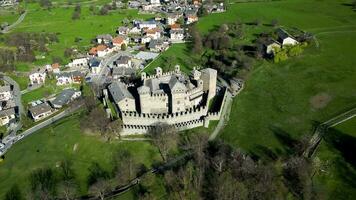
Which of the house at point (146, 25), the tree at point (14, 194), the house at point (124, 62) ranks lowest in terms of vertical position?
the tree at point (14, 194)

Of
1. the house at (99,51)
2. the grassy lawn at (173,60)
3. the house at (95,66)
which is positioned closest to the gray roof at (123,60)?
the house at (95,66)

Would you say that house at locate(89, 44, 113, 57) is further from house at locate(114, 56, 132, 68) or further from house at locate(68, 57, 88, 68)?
house at locate(114, 56, 132, 68)

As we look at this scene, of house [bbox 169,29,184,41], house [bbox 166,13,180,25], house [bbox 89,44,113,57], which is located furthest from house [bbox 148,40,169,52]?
house [bbox 166,13,180,25]

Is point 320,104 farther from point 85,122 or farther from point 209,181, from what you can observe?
point 85,122

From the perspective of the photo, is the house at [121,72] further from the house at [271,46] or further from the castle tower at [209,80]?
the house at [271,46]

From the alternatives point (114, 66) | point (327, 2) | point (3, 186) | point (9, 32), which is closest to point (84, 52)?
point (114, 66)

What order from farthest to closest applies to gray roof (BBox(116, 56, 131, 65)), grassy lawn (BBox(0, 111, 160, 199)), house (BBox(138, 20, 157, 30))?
1. house (BBox(138, 20, 157, 30))
2. gray roof (BBox(116, 56, 131, 65))
3. grassy lawn (BBox(0, 111, 160, 199))
